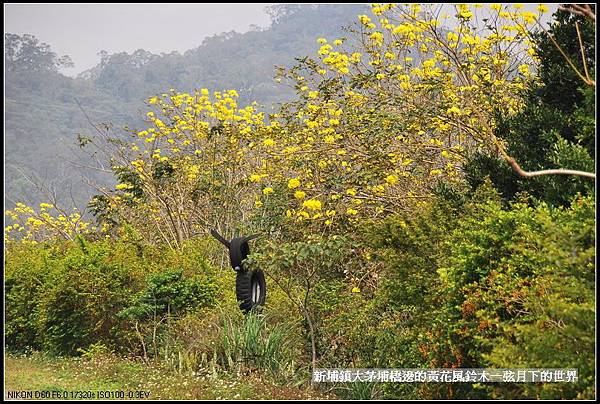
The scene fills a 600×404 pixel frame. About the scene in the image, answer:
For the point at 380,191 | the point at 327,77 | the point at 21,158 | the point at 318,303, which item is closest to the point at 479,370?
the point at 318,303

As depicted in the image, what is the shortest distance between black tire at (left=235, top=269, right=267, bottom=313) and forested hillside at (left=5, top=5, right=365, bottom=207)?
3137 cm

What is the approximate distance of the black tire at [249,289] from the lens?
8438mm

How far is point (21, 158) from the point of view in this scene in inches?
1670

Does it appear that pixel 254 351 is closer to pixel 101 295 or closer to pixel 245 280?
pixel 245 280

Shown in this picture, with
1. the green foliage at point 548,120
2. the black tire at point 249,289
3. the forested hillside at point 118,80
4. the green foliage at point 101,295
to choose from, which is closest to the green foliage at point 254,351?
the black tire at point 249,289

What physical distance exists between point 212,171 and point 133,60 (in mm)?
36842

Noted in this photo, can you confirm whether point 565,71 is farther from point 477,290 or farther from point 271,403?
point 271,403

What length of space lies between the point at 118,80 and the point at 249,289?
4131cm

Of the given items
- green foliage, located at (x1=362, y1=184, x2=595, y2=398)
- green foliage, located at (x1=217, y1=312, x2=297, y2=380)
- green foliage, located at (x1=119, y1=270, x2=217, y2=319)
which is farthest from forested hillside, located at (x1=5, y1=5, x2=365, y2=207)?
green foliage, located at (x1=362, y1=184, x2=595, y2=398)

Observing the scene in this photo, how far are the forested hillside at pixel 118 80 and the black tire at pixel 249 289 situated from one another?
103 feet

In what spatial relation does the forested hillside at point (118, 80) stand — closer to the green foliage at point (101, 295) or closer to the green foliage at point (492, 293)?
the green foliage at point (101, 295)

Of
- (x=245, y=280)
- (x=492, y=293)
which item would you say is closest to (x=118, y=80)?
(x=245, y=280)

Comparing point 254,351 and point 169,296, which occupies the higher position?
point 169,296

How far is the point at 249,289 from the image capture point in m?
8.51
